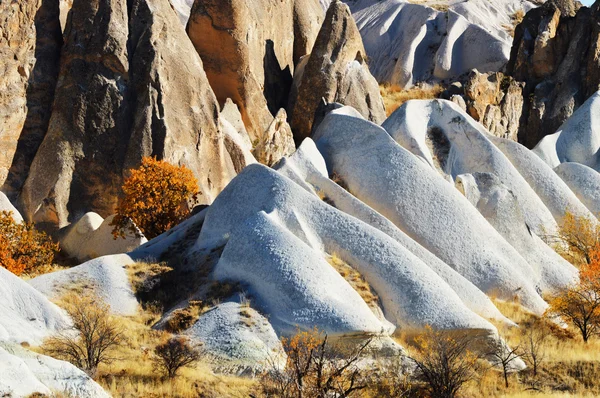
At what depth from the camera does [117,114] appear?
35406 millimetres

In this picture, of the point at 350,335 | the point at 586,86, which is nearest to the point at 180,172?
the point at 350,335

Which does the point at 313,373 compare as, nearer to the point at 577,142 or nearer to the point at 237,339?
the point at 237,339

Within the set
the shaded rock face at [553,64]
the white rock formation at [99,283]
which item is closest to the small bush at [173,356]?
the white rock formation at [99,283]

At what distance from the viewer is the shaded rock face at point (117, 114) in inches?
1348

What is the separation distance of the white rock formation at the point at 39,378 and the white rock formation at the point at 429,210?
1294 centimetres

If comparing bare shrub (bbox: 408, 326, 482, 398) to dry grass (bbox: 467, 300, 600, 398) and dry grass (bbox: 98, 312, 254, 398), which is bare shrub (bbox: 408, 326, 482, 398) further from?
dry grass (bbox: 98, 312, 254, 398)

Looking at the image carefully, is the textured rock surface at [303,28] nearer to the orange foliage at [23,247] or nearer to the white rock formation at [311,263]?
the orange foliage at [23,247]

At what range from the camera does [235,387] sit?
1702 centimetres

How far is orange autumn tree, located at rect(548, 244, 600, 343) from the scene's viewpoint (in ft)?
73.8

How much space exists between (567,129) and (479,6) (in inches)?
1322

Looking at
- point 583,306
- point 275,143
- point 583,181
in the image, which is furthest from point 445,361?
point 275,143

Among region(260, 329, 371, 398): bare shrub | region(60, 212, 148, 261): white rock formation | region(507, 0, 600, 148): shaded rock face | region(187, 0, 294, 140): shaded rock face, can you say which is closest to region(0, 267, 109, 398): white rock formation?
region(260, 329, 371, 398): bare shrub

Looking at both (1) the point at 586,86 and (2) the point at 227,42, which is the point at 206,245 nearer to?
(2) the point at 227,42

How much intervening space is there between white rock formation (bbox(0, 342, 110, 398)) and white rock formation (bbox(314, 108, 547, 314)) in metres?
12.9
